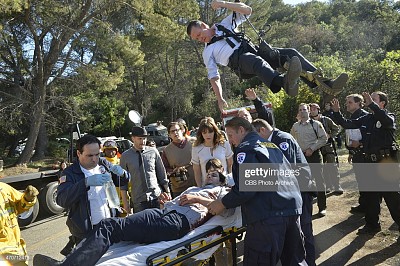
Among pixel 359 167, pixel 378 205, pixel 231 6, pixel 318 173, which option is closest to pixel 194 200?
pixel 231 6

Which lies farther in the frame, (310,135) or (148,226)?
(310,135)

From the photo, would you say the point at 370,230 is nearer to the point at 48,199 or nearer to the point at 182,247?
the point at 182,247

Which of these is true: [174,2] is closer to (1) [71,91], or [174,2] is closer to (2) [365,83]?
(1) [71,91]

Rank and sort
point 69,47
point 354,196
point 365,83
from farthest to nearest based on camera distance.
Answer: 1. point 69,47
2. point 365,83
3. point 354,196

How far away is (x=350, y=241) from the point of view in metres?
5.13

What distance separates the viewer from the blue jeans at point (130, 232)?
296 cm

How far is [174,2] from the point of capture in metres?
18.1

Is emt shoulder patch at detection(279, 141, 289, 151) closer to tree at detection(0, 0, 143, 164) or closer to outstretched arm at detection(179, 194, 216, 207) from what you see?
outstretched arm at detection(179, 194, 216, 207)

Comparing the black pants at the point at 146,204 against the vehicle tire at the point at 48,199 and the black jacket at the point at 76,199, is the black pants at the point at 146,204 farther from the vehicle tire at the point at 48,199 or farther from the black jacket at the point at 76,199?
the vehicle tire at the point at 48,199

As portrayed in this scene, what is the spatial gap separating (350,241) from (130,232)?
10.9 feet

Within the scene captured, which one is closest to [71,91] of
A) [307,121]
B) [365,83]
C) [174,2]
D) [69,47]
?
[69,47]

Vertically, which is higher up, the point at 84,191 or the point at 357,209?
the point at 84,191

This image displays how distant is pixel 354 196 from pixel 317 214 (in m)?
1.48
